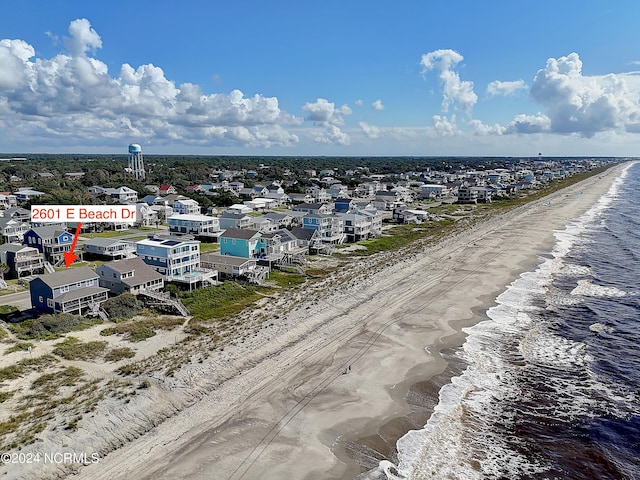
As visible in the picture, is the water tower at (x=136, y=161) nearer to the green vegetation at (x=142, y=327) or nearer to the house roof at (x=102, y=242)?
the house roof at (x=102, y=242)

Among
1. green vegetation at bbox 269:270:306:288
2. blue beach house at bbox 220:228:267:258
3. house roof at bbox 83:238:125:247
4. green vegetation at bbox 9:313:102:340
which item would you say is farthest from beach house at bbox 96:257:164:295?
house roof at bbox 83:238:125:247

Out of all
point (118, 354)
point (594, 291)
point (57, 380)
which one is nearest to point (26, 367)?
point (57, 380)

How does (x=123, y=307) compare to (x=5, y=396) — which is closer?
(x=5, y=396)

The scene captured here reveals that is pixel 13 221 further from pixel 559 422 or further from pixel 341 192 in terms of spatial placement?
pixel 341 192

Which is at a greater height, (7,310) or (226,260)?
(226,260)

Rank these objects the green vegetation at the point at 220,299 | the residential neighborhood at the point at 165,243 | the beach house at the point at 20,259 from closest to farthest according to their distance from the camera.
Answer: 1. the green vegetation at the point at 220,299
2. the residential neighborhood at the point at 165,243
3. the beach house at the point at 20,259

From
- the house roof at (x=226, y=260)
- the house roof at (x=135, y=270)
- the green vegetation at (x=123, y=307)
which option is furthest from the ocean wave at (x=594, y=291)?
the green vegetation at (x=123, y=307)

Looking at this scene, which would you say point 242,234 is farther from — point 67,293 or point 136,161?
point 136,161
